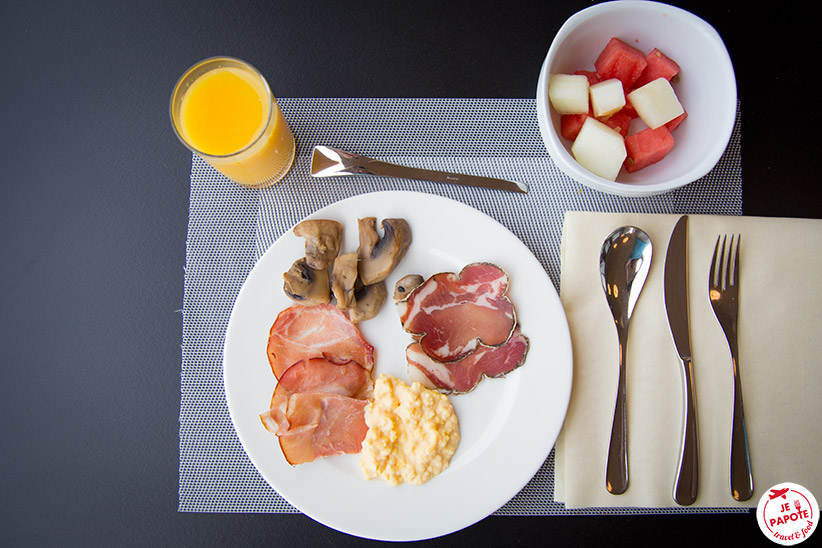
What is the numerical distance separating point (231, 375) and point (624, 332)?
2.76ft

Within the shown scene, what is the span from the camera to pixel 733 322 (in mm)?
1082

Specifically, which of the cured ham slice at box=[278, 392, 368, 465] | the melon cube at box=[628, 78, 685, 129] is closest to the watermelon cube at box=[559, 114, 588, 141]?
the melon cube at box=[628, 78, 685, 129]

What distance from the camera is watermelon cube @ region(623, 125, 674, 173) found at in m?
1.00

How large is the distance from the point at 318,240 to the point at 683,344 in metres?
0.81

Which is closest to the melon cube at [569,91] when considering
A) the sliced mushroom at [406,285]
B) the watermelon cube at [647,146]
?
the watermelon cube at [647,146]

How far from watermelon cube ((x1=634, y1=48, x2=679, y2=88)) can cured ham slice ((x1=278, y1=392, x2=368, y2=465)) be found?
91cm

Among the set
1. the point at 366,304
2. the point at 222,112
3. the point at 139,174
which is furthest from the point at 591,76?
the point at 139,174

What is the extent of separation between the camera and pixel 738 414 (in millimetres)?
1064

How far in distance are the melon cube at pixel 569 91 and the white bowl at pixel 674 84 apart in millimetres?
27

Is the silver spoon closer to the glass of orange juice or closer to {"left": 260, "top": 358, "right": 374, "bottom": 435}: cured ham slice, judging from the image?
{"left": 260, "top": 358, "right": 374, "bottom": 435}: cured ham slice

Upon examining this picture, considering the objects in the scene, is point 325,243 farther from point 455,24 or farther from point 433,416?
point 455,24

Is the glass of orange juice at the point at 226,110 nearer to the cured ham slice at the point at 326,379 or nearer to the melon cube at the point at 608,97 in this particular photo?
the cured ham slice at the point at 326,379

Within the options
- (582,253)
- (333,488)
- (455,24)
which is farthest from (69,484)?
(455,24)

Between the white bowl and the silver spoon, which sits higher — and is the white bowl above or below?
above
